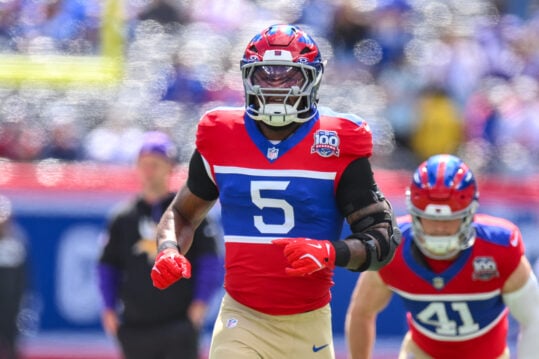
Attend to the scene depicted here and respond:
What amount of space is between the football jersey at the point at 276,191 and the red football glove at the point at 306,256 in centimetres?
31

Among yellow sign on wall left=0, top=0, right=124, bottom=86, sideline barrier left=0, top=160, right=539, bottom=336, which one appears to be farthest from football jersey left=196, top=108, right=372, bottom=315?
yellow sign on wall left=0, top=0, right=124, bottom=86

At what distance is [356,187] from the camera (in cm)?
426

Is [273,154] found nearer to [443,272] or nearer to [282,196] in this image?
[282,196]

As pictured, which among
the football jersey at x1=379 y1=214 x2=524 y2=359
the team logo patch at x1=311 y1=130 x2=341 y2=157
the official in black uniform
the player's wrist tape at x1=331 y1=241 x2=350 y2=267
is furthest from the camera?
the official in black uniform

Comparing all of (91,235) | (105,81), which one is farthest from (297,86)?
(105,81)

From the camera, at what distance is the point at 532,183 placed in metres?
9.10

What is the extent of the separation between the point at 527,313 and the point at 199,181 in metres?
1.47

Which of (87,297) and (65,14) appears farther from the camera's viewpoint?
(65,14)

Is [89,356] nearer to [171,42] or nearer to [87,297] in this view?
[87,297]

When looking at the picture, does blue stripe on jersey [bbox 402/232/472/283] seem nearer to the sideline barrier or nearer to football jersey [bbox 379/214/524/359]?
football jersey [bbox 379/214/524/359]

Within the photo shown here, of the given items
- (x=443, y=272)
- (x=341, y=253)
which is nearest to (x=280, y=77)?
(x=341, y=253)

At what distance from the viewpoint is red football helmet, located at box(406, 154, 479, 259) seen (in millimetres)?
4945

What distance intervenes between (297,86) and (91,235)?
479 cm

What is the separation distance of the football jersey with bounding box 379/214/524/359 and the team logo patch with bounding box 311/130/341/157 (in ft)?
3.33
